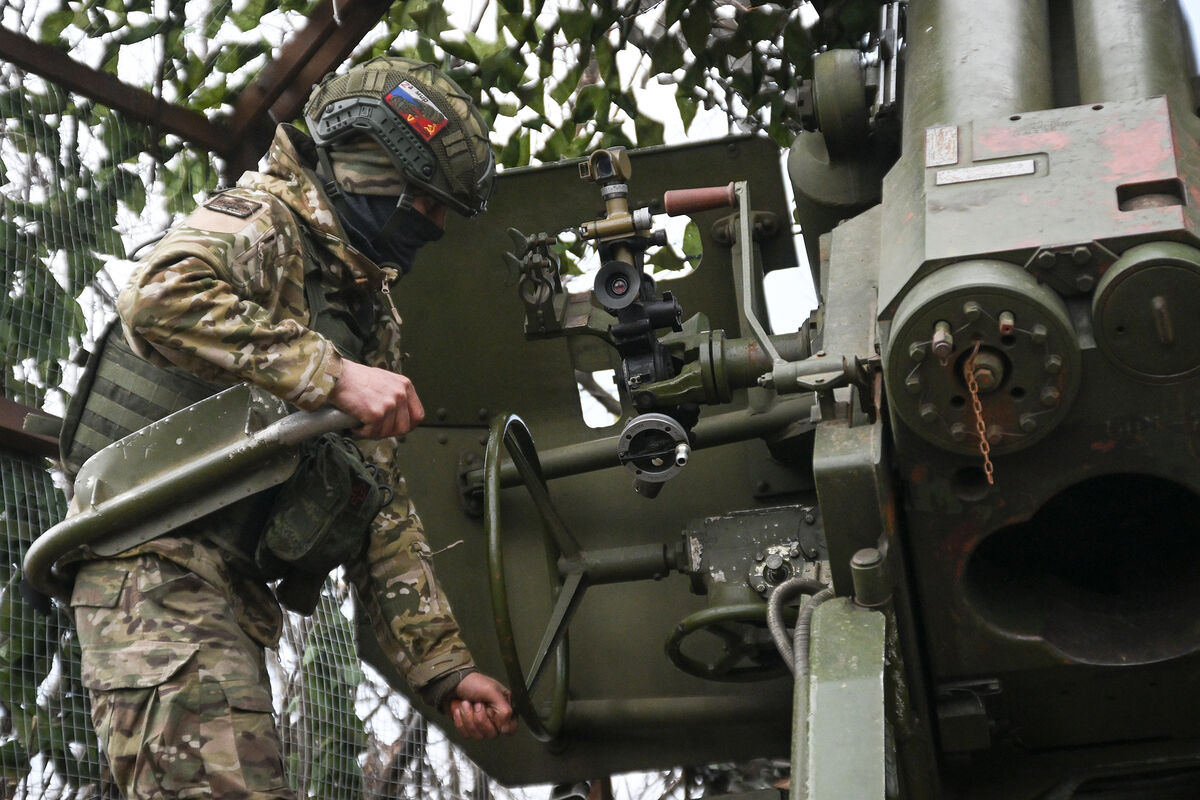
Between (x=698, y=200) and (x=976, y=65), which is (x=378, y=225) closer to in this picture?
(x=698, y=200)

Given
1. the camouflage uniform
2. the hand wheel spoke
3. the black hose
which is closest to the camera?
the black hose

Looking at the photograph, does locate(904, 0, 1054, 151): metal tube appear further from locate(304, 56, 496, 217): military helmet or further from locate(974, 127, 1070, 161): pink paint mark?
locate(304, 56, 496, 217): military helmet

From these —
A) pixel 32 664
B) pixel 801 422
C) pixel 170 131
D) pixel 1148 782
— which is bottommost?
pixel 1148 782

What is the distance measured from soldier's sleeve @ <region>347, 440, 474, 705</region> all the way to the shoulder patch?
0.75 meters

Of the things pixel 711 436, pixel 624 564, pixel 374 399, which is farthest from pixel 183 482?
pixel 711 436

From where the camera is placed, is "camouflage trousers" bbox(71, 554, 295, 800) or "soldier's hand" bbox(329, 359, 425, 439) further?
"soldier's hand" bbox(329, 359, 425, 439)

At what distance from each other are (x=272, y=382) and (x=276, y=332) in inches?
4.2

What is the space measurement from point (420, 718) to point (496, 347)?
1.11 meters

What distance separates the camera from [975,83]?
351cm

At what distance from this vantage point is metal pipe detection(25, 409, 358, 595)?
11.4 ft

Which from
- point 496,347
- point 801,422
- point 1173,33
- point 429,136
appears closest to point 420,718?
point 496,347

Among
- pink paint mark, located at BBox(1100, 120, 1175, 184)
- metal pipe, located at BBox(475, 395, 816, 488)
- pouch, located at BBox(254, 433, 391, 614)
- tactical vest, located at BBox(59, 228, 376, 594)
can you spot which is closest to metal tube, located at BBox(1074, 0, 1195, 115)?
pink paint mark, located at BBox(1100, 120, 1175, 184)

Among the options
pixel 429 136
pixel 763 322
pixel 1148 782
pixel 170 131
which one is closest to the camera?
pixel 1148 782

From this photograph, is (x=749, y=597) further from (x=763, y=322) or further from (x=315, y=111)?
(x=315, y=111)
